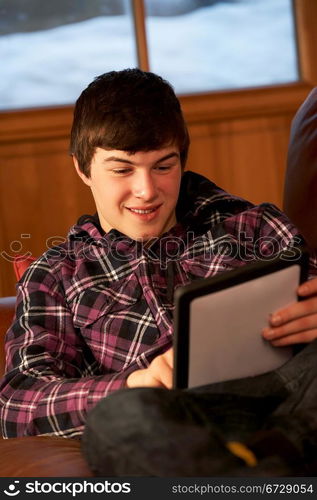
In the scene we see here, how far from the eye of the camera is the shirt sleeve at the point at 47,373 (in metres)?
1.28

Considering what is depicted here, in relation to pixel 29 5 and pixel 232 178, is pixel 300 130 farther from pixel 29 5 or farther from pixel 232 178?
pixel 29 5

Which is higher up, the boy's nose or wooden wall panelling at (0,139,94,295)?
the boy's nose

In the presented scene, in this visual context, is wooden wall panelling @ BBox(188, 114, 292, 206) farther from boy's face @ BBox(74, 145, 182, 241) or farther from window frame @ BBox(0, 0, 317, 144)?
boy's face @ BBox(74, 145, 182, 241)

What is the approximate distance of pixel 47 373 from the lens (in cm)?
134

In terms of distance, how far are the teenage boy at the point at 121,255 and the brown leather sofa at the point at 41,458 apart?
0.08 m

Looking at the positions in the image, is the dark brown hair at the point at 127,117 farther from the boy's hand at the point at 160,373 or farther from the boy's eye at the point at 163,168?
the boy's hand at the point at 160,373

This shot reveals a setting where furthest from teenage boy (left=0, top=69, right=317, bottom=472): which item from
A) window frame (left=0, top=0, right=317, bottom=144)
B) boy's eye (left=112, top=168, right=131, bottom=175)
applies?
window frame (left=0, top=0, right=317, bottom=144)

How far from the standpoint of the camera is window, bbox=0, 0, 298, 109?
2.69 metres

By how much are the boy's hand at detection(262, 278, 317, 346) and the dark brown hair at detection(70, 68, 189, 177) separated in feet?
1.33

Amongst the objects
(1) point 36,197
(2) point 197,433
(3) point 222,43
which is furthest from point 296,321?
(3) point 222,43

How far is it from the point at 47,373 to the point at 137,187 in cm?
35

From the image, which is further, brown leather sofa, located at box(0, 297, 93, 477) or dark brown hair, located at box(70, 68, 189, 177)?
dark brown hair, located at box(70, 68, 189, 177)

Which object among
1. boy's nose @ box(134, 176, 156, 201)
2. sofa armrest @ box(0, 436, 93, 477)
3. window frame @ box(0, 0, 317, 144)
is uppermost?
window frame @ box(0, 0, 317, 144)

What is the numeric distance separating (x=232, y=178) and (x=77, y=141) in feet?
4.29
